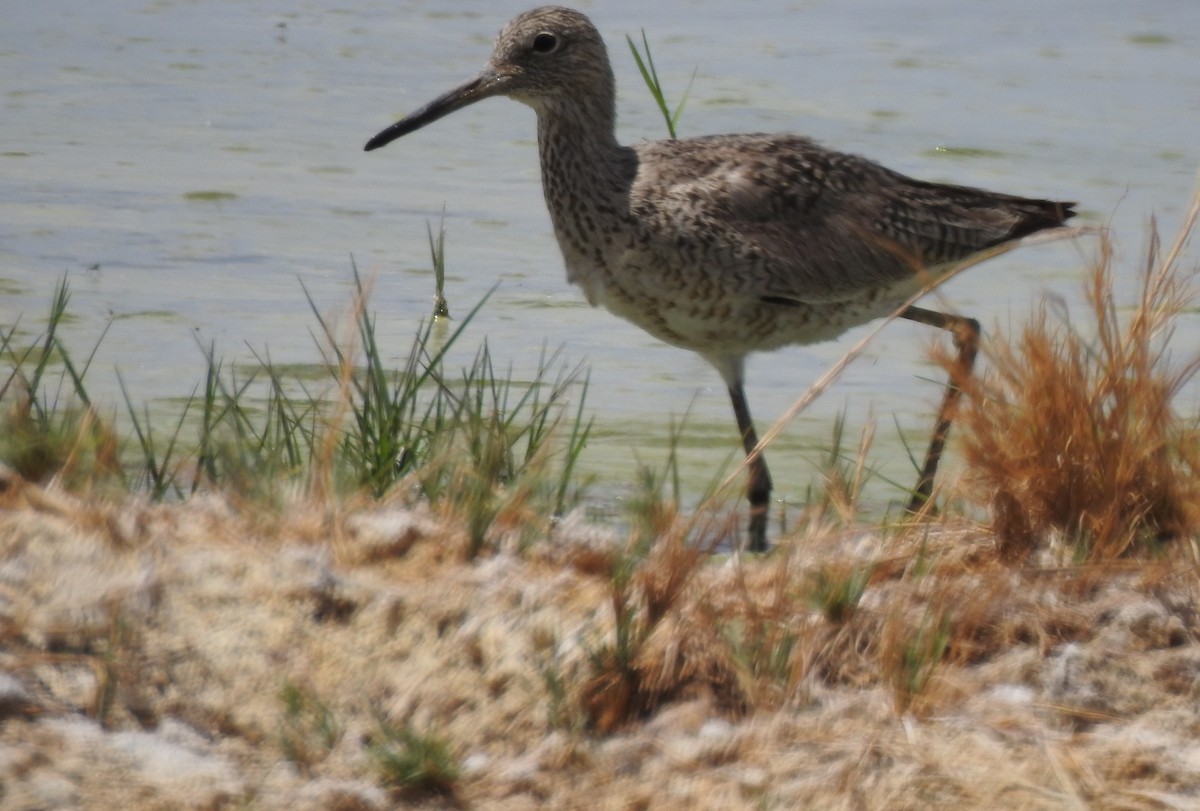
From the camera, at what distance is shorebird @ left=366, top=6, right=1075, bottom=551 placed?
6.02 metres

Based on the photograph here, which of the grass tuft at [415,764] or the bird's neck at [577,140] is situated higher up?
the bird's neck at [577,140]

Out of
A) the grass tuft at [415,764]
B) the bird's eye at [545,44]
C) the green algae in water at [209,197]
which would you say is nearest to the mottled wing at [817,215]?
the bird's eye at [545,44]

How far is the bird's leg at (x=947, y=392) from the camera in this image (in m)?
4.12

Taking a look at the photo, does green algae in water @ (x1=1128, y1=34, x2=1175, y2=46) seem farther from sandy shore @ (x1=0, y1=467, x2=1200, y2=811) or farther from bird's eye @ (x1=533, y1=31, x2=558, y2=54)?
sandy shore @ (x1=0, y1=467, x2=1200, y2=811)

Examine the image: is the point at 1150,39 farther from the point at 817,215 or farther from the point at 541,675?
the point at 541,675

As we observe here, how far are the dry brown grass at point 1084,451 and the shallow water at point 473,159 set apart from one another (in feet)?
4.30

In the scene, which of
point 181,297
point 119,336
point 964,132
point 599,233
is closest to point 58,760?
point 599,233

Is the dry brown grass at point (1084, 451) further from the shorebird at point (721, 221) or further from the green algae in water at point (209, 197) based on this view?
the green algae in water at point (209, 197)

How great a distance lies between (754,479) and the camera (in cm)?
554

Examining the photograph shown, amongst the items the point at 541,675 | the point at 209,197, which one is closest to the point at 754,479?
the point at 541,675

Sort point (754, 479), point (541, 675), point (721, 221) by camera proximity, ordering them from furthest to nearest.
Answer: point (721, 221) → point (754, 479) → point (541, 675)

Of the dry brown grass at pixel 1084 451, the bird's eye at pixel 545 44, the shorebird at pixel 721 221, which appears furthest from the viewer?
the bird's eye at pixel 545 44

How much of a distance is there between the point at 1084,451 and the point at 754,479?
1743 millimetres

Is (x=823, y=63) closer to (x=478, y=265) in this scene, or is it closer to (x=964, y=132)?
(x=964, y=132)
